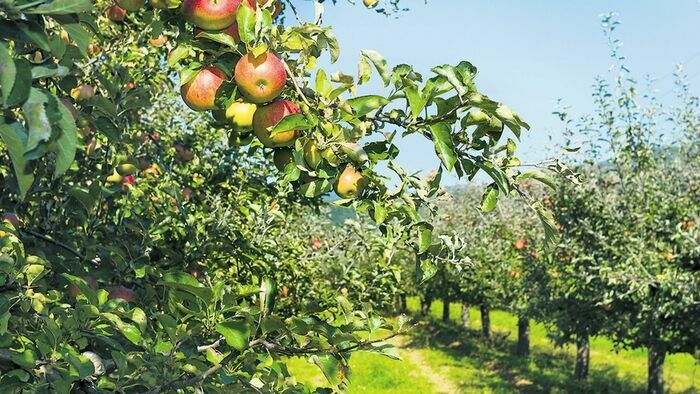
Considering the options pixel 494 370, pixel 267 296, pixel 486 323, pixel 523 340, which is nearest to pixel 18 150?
pixel 267 296

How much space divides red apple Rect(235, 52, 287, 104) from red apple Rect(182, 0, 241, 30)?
16 cm

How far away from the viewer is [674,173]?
36.2 feet

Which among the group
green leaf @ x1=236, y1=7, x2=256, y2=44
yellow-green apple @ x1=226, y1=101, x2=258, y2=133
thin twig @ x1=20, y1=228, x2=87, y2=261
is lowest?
thin twig @ x1=20, y1=228, x2=87, y2=261

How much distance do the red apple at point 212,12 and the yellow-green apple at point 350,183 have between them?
1.82 feet

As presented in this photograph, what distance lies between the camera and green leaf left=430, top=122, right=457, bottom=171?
1.78m

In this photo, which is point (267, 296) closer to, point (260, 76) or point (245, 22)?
point (260, 76)

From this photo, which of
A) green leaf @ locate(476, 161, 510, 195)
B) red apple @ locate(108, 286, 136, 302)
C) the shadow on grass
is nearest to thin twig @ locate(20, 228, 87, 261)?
red apple @ locate(108, 286, 136, 302)

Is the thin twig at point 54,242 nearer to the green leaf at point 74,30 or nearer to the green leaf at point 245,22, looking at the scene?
the green leaf at point 245,22

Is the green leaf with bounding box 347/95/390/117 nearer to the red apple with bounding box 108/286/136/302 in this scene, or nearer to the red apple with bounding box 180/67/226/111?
the red apple with bounding box 180/67/226/111

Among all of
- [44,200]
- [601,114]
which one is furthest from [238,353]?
[601,114]

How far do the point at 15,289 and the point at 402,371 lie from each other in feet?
51.5

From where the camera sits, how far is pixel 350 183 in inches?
77.3

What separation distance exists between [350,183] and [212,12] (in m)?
0.63

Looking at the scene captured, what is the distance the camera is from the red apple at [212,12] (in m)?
1.83
